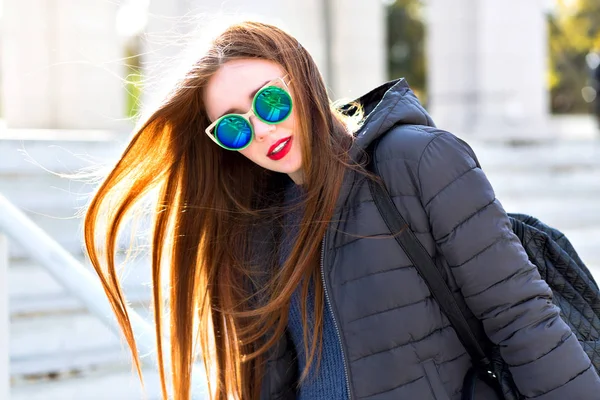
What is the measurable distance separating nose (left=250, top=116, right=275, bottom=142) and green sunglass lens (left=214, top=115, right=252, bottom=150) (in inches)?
0.6

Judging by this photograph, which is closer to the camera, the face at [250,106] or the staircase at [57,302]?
the face at [250,106]

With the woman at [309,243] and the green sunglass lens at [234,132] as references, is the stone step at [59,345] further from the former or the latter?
the green sunglass lens at [234,132]

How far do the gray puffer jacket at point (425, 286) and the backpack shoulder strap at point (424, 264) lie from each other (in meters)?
0.02

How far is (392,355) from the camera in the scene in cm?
167

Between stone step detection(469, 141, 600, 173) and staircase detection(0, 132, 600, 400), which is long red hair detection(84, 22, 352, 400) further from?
stone step detection(469, 141, 600, 173)

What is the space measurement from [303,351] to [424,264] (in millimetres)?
532

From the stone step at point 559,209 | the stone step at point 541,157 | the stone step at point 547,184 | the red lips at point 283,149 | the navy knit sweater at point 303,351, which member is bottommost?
the stone step at point 559,209

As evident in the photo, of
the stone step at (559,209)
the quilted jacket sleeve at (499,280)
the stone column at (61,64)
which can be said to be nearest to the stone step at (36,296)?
A: the quilted jacket sleeve at (499,280)

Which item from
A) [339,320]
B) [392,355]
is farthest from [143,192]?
[392,355]

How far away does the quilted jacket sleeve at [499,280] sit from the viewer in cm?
158

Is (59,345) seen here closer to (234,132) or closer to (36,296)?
(36,296)

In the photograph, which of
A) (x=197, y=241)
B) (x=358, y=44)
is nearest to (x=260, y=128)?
(x=197, y=241)

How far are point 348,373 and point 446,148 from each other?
59 cm

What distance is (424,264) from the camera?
166 centimetres
